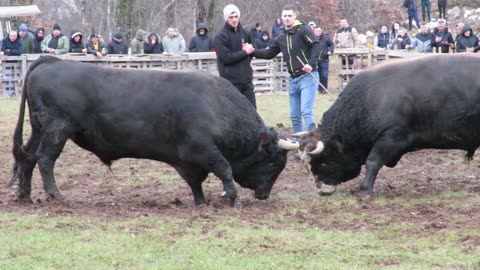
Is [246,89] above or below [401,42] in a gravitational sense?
below

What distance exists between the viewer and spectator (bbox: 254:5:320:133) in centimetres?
1277

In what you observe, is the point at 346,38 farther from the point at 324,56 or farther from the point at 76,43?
the point at 76,43

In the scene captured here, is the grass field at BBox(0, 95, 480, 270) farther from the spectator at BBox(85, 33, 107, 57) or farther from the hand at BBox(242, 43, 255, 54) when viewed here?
the spectator at BBox(85, 33, 107, 57)

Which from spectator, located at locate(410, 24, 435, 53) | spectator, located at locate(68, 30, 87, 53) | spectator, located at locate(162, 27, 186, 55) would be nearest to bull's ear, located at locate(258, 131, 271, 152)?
spectator, located at locate(68, 30, 87, 53)

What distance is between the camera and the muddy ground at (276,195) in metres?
9.28

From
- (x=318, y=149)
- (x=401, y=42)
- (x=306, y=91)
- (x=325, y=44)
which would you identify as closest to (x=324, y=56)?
(x=325, y=44)

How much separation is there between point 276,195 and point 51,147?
9.11 feet

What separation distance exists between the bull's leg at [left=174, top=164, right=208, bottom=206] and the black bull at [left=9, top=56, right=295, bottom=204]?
0.01m

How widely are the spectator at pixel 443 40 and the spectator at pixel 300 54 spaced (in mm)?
13243

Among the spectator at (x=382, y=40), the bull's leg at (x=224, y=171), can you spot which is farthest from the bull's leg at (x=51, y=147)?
the spectator at (x=382, y=40)

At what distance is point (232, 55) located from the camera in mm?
12414

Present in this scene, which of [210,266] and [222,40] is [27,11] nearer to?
[222,40]

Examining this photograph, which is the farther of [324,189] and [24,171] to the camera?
[324,189]

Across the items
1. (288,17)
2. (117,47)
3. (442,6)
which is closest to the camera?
(288,17)
